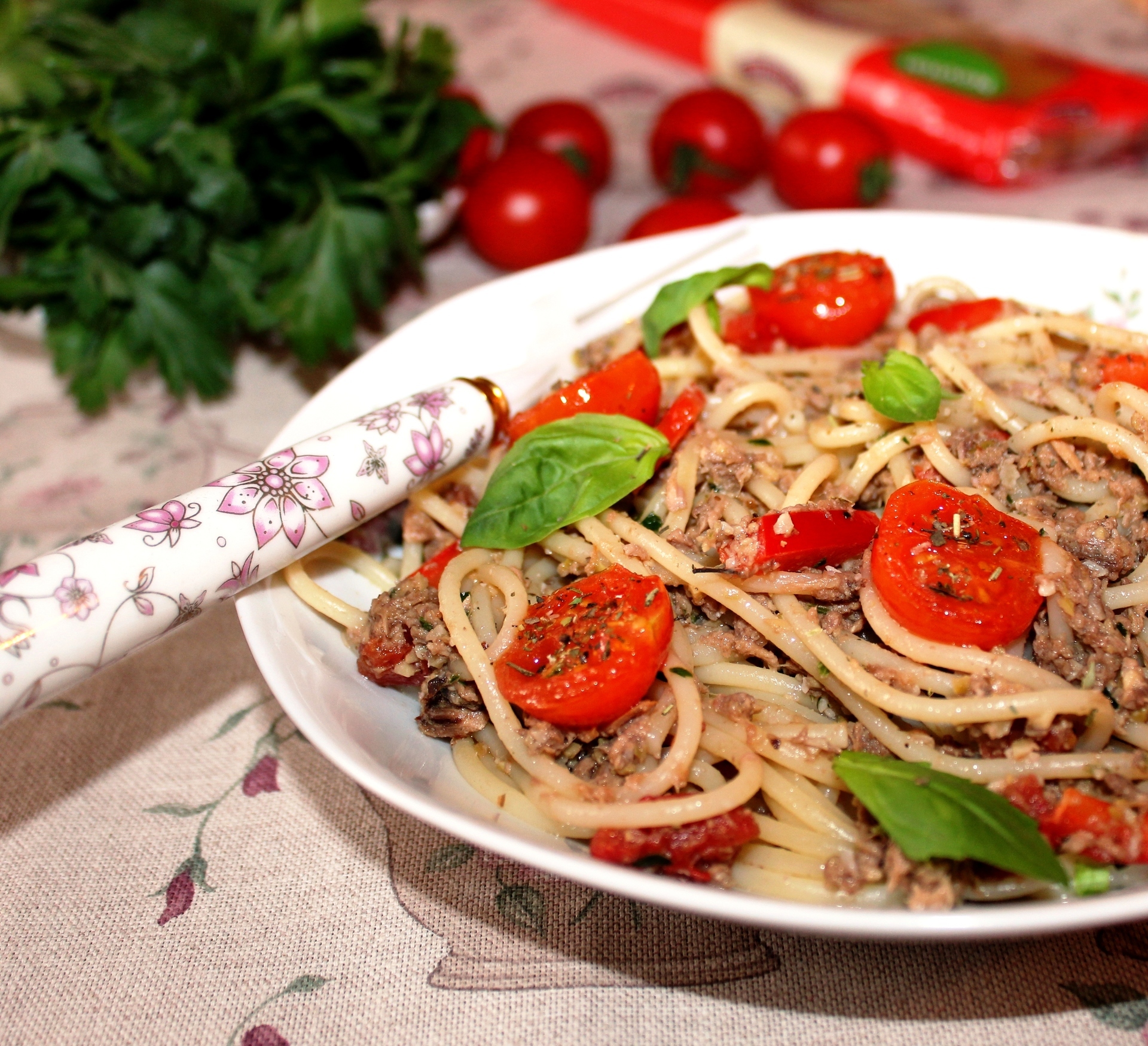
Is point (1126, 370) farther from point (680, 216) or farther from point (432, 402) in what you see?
point (680, 216)

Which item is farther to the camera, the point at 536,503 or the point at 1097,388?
the point at 1097,388

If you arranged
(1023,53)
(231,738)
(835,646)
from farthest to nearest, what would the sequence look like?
1. (1023,53)
2. (231,738)
3. (835,646)

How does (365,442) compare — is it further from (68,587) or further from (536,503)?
(68,587)

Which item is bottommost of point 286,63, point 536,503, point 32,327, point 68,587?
point 32,327

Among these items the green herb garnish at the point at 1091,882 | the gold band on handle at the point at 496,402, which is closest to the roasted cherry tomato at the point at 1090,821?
the green herb garnish at the point at 1091,882

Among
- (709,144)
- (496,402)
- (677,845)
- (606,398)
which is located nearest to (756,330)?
(606,398)

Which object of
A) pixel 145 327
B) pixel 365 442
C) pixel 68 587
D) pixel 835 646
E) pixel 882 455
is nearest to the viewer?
pixel 68 587

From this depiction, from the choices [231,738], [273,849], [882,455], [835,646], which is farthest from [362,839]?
[882,455]

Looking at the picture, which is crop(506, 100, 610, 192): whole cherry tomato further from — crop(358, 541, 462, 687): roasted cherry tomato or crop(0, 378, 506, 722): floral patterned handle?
crop(358, 541, 462, 687): roasted cherry tomato
